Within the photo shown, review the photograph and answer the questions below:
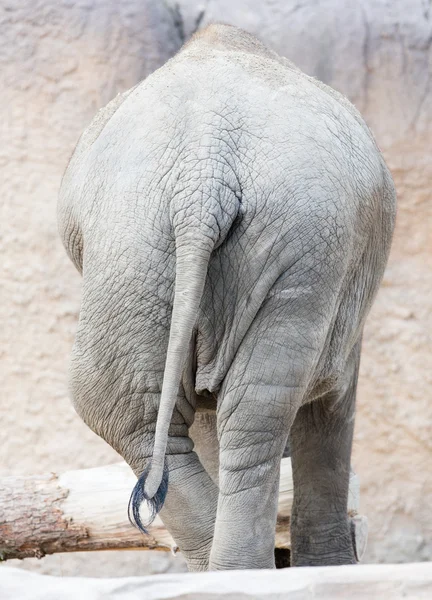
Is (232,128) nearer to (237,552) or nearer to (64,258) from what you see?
(237,552)

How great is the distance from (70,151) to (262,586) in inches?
149

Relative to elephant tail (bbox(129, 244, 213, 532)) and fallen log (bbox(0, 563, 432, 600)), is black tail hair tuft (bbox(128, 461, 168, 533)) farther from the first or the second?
fallen log (bbox(0, 563, 432, 600))

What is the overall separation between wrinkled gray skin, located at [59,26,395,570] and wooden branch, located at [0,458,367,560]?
2.78 feet

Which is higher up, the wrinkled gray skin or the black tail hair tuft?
the wrinkled gray skin

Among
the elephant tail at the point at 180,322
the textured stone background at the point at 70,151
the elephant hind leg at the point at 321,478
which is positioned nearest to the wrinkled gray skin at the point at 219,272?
the elephant tail at the point at 180,322

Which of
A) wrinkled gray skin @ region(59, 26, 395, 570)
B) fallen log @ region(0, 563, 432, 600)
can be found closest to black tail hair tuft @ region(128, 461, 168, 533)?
wrinkled gray skin @ region(59, 26, 395, 570)

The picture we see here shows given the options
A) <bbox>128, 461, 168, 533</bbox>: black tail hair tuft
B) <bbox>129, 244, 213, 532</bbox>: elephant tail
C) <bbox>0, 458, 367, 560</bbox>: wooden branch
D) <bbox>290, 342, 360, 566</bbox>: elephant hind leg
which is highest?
<bbox>129, 244, 213, 532</bbox>: elephant tail

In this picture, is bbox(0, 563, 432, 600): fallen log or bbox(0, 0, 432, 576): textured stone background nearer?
bbox(0, 563, 432, 600): fallen log

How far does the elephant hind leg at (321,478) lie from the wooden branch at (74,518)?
5.0 inches

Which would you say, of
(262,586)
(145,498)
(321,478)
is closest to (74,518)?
(321,478)

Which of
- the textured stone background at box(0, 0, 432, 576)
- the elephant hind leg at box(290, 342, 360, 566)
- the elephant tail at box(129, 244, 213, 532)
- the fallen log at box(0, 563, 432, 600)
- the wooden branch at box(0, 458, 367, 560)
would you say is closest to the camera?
→ the fallen log at box(0, 563, 432, 600)

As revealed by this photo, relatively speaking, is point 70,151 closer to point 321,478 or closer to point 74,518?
point 74,518

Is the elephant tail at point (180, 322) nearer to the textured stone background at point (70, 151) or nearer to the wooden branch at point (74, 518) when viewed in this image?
the wooden branch at point (74, 518)

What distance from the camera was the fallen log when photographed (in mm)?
1426
